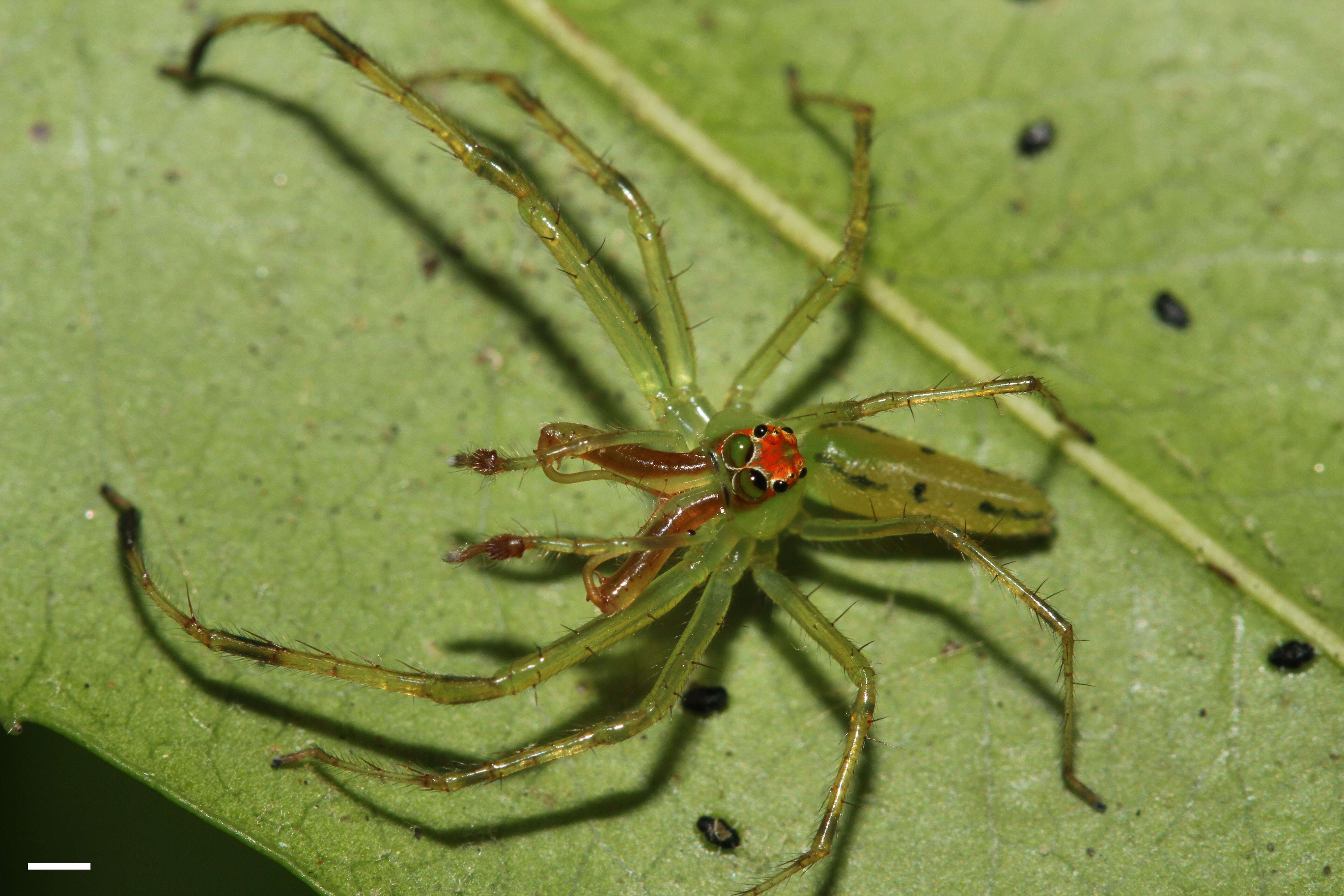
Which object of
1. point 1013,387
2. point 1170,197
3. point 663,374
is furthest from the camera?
point 1170,197

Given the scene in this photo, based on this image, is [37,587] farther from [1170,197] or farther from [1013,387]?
[1170,197]

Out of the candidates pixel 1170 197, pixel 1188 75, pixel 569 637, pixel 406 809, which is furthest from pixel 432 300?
pixel 1188 75

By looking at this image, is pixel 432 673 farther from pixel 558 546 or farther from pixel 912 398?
pixel 912 398

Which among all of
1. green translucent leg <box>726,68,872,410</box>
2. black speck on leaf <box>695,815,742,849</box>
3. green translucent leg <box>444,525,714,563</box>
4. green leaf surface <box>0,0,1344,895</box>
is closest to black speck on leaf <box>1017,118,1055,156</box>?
green leaf surface <box>0,0,1344,895</box>

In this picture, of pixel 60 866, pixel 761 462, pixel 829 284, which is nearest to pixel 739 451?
pixel 761 462

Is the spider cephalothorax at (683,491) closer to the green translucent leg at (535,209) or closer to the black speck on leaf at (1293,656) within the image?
the green translucent leg at (535,209)

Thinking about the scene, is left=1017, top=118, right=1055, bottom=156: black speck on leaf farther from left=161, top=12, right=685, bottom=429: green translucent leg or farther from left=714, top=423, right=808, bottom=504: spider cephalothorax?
left=161, top=12, right=685, bottom=429: green translucent leg
